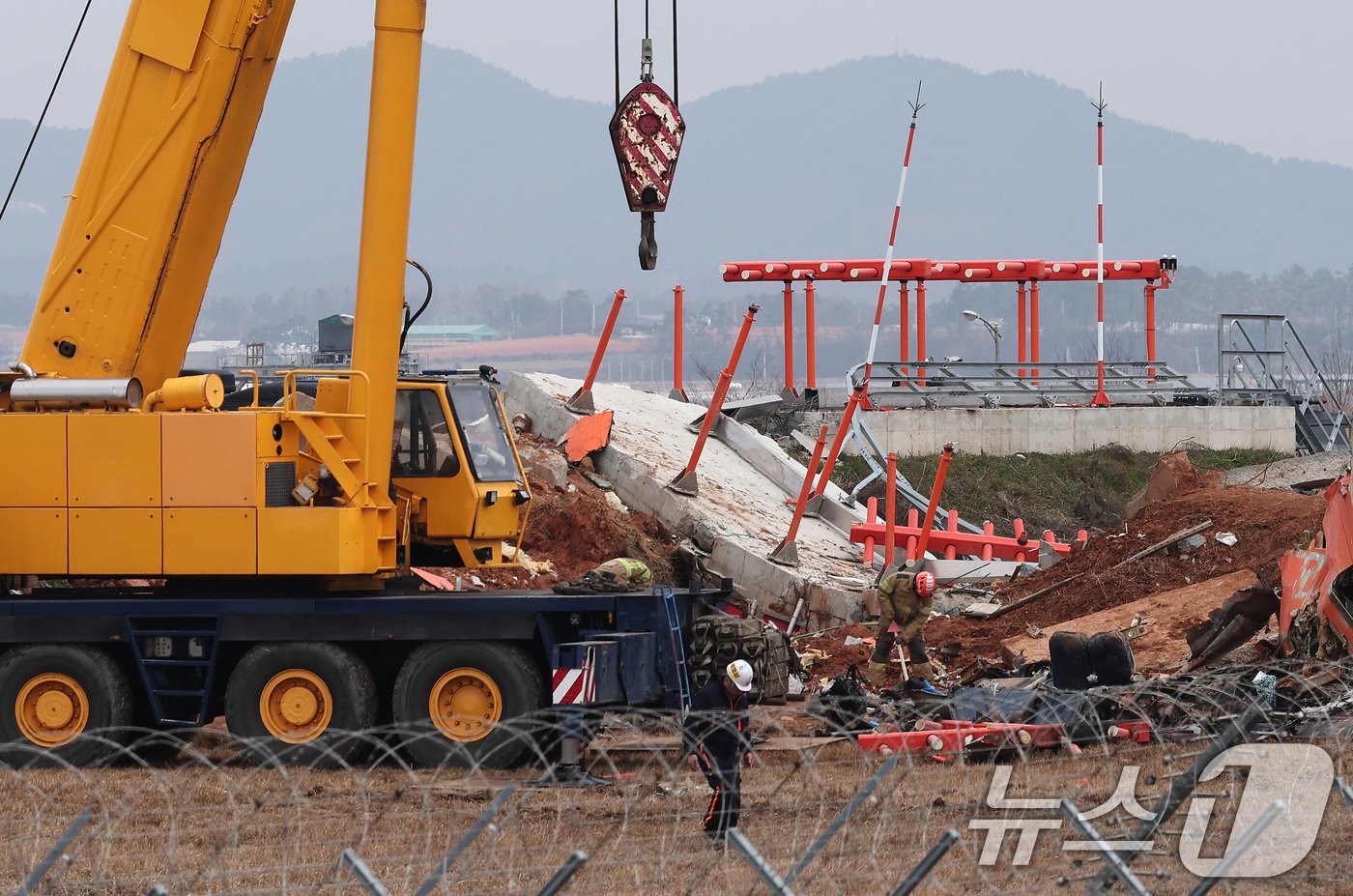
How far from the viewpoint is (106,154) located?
12.8 m

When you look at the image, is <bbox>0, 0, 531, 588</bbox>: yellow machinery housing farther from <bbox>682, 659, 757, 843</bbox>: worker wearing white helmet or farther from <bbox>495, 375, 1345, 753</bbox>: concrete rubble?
<bbox>495, 375, 1345, 753</bbox>: concrete rubble

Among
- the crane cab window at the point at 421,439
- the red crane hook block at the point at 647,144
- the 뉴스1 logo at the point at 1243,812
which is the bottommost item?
the 뉴스1 logo at the point at 1243,812

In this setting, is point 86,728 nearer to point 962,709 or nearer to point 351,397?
point 351,397

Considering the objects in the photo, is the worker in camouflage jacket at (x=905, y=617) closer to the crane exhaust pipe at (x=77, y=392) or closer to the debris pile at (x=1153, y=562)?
the debris pile at (x=1153, y=562)

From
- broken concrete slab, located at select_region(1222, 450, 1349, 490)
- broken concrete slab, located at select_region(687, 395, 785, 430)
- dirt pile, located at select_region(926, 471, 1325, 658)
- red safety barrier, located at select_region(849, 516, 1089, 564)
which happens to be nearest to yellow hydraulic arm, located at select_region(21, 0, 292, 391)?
dirt pile, located at select_region(926, 471, 1325, 658)

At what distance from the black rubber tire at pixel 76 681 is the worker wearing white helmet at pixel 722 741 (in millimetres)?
4487

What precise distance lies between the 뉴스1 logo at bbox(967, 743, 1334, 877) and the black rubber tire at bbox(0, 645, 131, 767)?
6257 mm

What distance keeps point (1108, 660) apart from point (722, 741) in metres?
4.57

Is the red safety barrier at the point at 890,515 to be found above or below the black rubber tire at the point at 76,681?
above

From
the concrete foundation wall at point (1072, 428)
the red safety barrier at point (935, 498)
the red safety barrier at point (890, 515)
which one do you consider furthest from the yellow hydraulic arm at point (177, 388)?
the concrete foundation wall at point (1072, 428)

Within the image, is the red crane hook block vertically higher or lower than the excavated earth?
higher

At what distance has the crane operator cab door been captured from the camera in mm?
13680

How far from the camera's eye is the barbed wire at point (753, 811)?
8.94 metres

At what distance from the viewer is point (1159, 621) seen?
1772 centimetres
